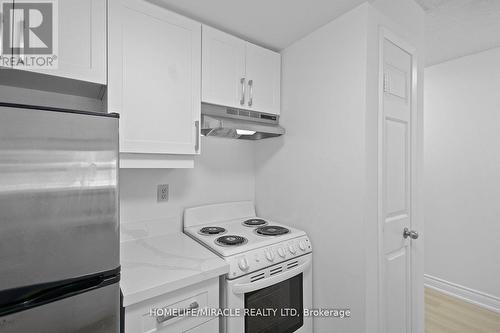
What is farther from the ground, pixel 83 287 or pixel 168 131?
pixel 168 131

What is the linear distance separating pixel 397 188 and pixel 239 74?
133 centimetres

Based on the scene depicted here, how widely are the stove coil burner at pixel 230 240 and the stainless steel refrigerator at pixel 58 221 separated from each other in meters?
0.66

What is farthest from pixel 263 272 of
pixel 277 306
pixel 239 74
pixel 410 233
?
pixel 239 74

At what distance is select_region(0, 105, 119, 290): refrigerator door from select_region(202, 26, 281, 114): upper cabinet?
2.79ft

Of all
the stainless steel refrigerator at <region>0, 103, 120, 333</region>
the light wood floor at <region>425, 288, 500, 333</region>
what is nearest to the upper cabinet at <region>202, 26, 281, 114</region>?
the stainless steel refrigerator at <region>0, 103, 120, 333</region>

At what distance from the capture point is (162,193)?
5.61 feet

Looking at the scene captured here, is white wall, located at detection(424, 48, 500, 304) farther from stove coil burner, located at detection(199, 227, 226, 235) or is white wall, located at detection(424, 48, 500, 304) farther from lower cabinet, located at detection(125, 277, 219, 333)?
lower cabinet, located at detection(125, 277, 219, 333)

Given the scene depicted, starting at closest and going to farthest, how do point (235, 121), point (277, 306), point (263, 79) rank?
point (277, 306) < point (235, 121) < point (263, 79)

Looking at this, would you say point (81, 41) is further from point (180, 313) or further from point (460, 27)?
point (460, 27)

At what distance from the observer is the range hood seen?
1525mm

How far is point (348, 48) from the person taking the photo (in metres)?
1.42

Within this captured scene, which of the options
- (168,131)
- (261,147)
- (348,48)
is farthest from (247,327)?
(348,48)

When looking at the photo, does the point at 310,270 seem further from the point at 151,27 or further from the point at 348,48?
the point at 151,27

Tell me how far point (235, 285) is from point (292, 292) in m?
0.47
